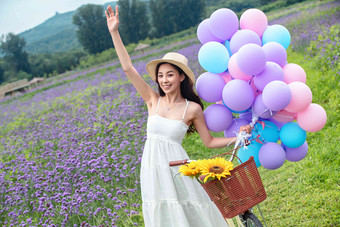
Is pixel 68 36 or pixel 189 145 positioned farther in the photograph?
pixel 68 36

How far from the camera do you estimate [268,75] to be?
2.61 m

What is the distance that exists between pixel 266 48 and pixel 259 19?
355mm

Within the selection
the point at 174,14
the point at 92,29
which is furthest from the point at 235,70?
the point at 92,29

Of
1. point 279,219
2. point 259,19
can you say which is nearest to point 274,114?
point 259,19

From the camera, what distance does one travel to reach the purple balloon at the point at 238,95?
259 cm

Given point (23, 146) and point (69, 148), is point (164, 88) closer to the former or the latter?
point (69, 148)

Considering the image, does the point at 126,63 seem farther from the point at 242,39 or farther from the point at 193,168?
the point at 193,168

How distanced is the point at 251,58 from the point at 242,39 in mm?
313

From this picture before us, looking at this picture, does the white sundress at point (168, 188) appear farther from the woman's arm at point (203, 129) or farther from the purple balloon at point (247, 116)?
the purple balloon at point (247, 116)

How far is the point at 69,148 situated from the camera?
19.0 feet

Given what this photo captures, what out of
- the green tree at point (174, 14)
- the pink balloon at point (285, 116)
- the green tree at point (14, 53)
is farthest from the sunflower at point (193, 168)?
the green tree at point (14, 53)

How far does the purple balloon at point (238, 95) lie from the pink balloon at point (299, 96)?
0.28 metres

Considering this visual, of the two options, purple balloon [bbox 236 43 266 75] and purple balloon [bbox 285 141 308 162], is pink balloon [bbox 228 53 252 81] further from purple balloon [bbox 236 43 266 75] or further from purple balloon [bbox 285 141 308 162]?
purple balloon [bbox 285 141 308 162]

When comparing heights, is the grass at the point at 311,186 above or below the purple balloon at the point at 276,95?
below
